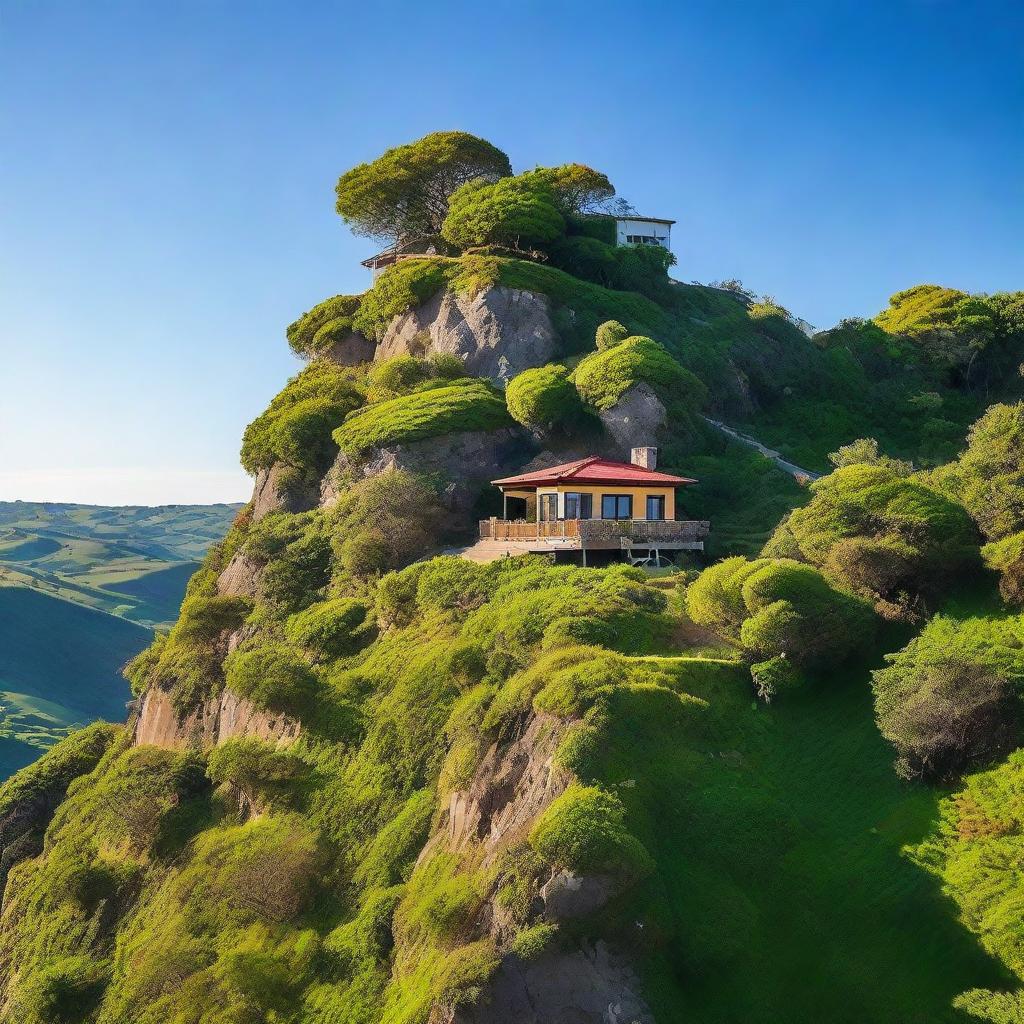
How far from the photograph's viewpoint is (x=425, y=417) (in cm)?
4697

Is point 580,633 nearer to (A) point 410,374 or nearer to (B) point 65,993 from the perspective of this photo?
(B) point 65,993

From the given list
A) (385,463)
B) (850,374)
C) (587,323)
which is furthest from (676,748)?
(850,374)

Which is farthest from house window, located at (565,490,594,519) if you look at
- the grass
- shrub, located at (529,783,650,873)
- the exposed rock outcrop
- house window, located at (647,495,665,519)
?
shrub, located at (529,783,650,873)

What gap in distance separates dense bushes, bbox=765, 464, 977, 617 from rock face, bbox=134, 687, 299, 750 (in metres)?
18.9

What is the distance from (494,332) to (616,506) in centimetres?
1793

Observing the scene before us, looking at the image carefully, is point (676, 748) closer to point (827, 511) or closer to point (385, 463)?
point (827, 511)

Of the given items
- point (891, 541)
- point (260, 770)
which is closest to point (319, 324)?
point (260, 770)

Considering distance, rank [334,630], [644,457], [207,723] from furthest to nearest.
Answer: [644,457] → [207,723] → [334,630]

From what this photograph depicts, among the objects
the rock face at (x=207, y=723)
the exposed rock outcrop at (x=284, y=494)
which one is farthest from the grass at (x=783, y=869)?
the exposed rock outcrop at (x=284, y=494)

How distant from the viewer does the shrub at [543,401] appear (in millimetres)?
46906

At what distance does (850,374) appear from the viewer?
62156 millimetres

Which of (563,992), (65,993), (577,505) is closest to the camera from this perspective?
(563,992)

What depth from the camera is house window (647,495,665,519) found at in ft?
133

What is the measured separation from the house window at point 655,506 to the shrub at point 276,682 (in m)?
14.2
